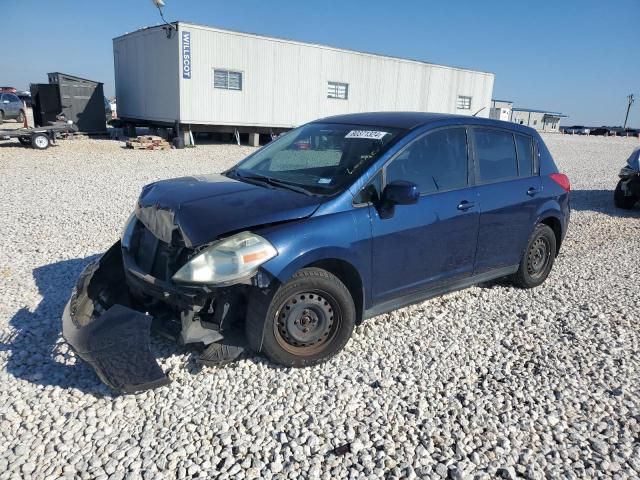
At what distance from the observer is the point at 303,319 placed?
11.2ft

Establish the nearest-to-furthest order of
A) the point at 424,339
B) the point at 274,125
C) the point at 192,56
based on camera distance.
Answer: the point at 424,339
the point at 192,56
the point at 274,125

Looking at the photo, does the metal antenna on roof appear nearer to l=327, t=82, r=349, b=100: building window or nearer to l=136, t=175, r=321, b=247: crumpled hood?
l=327, t=82, r=349, b=100: building window

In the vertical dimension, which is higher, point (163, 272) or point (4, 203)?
point (163, 272)

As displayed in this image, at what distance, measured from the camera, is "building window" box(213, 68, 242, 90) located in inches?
730

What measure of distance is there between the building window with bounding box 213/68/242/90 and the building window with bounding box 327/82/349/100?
4.29m

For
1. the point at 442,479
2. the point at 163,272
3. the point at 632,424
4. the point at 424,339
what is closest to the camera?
the point at 442,479

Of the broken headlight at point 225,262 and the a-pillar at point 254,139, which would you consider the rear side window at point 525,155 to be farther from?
the a-pillar at point 254,139

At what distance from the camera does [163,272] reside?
3340mm

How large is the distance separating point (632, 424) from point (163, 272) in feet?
10.7

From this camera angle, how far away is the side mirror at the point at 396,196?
11.4 feet

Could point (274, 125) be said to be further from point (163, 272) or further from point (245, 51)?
point (163, 272)

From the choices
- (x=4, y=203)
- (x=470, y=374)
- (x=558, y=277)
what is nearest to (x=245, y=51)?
(x=4, y=203)

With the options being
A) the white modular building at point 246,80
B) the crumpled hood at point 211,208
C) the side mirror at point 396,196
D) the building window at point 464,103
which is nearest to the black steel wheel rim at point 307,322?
the crumpled hood at point 211,208

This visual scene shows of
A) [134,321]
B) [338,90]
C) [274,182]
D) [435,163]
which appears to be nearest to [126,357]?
[134,321]
